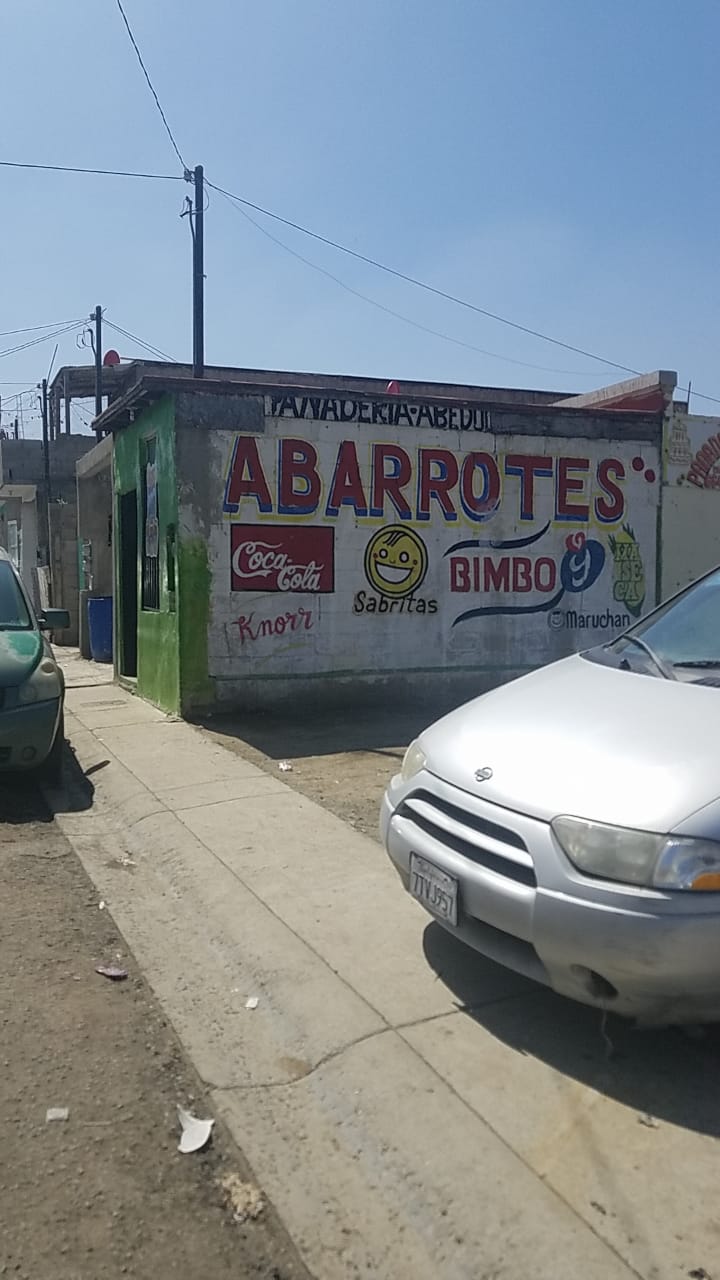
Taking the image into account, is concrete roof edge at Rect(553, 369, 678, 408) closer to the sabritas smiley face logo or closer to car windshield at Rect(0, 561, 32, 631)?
the sabritas smiley face logo

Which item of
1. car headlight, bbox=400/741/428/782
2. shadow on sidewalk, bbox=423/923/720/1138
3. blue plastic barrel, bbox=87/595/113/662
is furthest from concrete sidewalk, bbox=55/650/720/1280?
blue plastic barrel, bbox=87/595/113/662

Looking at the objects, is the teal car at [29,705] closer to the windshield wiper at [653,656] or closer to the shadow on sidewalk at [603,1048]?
the shadow on sidewalk at [603,1048]

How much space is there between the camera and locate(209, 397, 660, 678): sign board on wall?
32.9ft

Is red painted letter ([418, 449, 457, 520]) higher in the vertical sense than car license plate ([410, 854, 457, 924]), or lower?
higher

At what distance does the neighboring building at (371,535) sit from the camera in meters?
9.89

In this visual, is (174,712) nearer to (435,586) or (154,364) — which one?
(435,586)

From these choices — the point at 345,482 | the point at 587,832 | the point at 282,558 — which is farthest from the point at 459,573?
the point at 587,832

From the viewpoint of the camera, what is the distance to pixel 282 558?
10133mm

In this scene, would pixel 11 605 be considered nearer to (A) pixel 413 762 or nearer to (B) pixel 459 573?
(B) pixel 459 573

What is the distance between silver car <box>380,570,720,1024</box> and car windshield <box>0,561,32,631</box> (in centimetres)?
487

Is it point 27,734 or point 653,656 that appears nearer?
point 653,656

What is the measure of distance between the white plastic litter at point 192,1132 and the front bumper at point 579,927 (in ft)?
3.57

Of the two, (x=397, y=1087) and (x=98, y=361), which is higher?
(x=98, y=361)

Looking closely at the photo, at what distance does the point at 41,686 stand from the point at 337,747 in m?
2.69
